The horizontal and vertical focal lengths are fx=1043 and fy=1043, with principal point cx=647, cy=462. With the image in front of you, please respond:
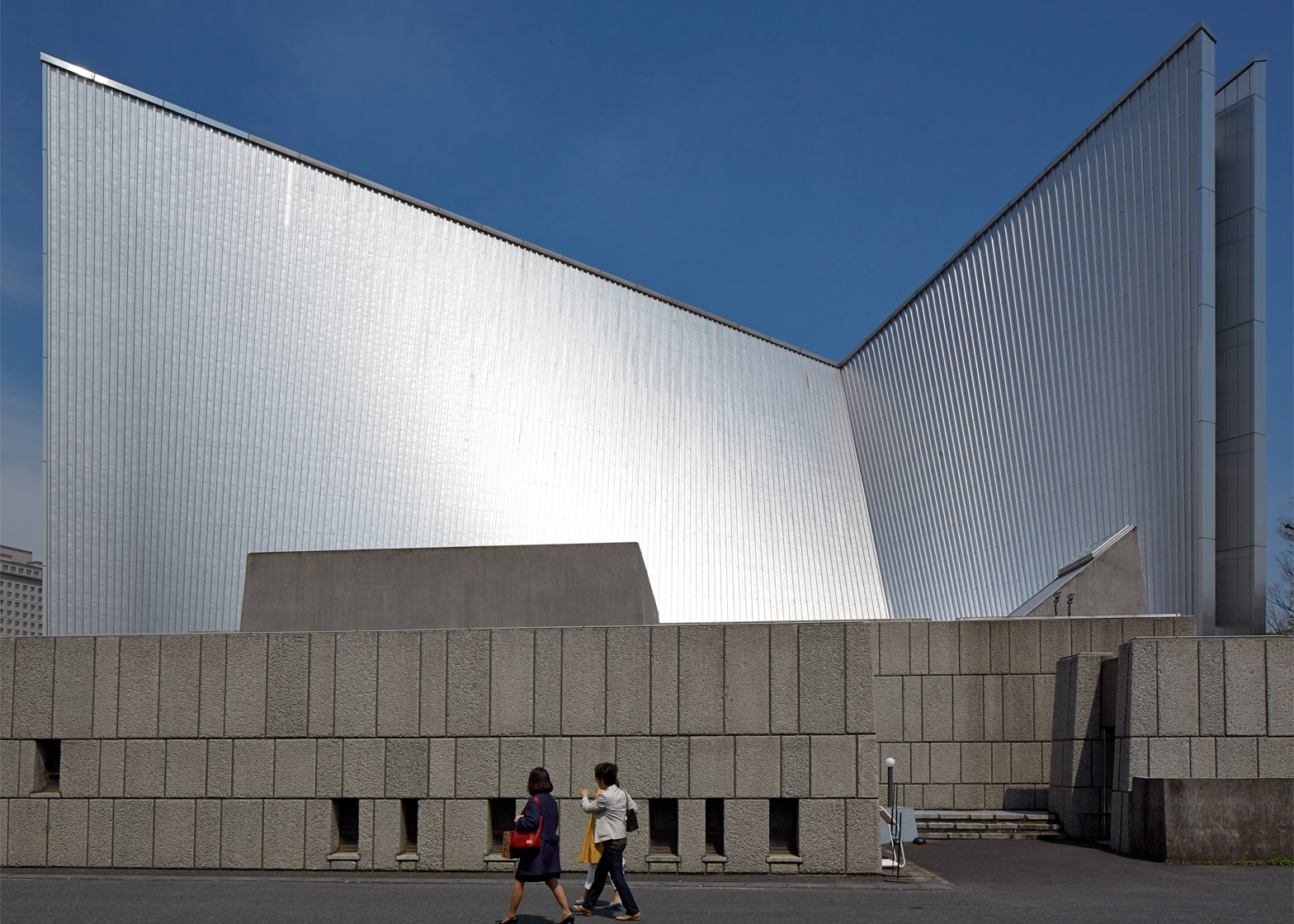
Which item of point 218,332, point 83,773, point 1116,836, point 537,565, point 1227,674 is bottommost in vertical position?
point 1116,836

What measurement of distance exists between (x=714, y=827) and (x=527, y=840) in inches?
129

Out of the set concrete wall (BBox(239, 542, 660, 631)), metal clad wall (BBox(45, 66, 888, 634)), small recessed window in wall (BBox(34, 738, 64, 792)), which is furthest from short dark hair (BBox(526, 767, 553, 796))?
metal clad wall (BBox(45, 66, 888, 634))

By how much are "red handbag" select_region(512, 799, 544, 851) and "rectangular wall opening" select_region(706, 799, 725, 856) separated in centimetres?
296

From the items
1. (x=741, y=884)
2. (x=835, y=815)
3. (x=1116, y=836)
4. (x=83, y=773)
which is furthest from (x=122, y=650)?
(x=1116, y=836)

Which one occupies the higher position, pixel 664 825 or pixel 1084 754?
pixel 1084 754

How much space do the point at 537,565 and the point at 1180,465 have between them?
12039 millimetres

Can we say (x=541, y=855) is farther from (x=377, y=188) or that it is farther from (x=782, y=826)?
(x=377, y=188)

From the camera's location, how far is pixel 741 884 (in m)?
9.30

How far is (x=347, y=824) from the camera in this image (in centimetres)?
1046

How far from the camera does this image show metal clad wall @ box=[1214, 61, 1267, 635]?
1745 cm

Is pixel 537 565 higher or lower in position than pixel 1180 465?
lower

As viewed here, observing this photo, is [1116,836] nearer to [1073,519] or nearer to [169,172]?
[1073,519]

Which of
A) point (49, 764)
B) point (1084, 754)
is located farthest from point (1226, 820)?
point (49, 764)

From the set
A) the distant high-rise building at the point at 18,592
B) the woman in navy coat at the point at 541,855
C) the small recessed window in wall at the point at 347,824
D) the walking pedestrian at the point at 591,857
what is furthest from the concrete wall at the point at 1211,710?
the distant high-rise building at the point at 18,592
